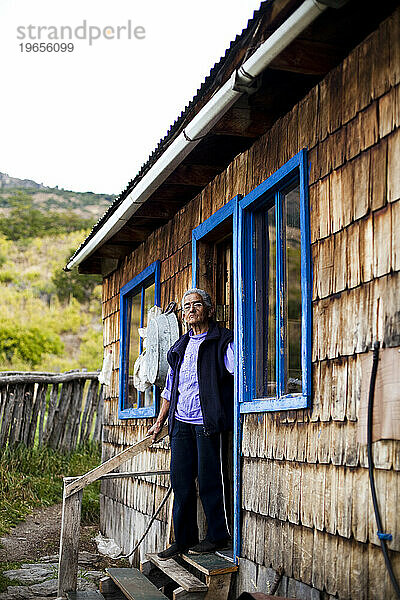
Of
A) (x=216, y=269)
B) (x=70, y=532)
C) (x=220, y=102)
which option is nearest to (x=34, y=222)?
(x=216, y=269)

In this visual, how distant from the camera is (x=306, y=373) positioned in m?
3.67

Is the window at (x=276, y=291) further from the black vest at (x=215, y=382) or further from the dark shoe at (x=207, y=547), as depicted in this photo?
the dark shoe at (x=207, y=547)

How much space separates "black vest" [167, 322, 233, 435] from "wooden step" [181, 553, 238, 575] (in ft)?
2.64

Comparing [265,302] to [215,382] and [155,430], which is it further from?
[155,430]

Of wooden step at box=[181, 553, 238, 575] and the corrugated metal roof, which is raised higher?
the corrugated metal roof

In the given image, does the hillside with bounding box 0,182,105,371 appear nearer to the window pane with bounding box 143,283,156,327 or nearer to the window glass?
the window glass

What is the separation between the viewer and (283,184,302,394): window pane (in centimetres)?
411

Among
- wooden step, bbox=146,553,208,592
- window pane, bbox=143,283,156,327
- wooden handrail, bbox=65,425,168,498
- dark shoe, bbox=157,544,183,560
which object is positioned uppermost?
window pane, bbox=143,283,156,327

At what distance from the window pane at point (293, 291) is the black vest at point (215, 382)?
0.73 meters

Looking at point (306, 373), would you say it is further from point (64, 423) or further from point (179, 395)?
point (64, 423)

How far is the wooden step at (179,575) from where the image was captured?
167 inches

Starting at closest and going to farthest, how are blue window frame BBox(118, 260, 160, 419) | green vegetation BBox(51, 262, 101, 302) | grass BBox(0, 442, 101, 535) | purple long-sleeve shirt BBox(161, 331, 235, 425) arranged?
purple long-sleeve shirt BBox(161, 331, 235, 425) < blue window frame BBox(118, 260, 160, 419) < grass BBox(0, 442, 101, 535) < green vegetation BBox(51, 262, 101, 302)

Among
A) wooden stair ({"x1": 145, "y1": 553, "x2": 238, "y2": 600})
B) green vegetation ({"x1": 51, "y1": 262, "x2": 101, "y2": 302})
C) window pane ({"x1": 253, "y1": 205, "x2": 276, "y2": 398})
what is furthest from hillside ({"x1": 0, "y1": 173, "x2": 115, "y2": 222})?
wooden stair ({"x1": 145, "y1": 553, "x2": 238, "y2": 600})

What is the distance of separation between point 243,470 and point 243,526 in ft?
1.12
